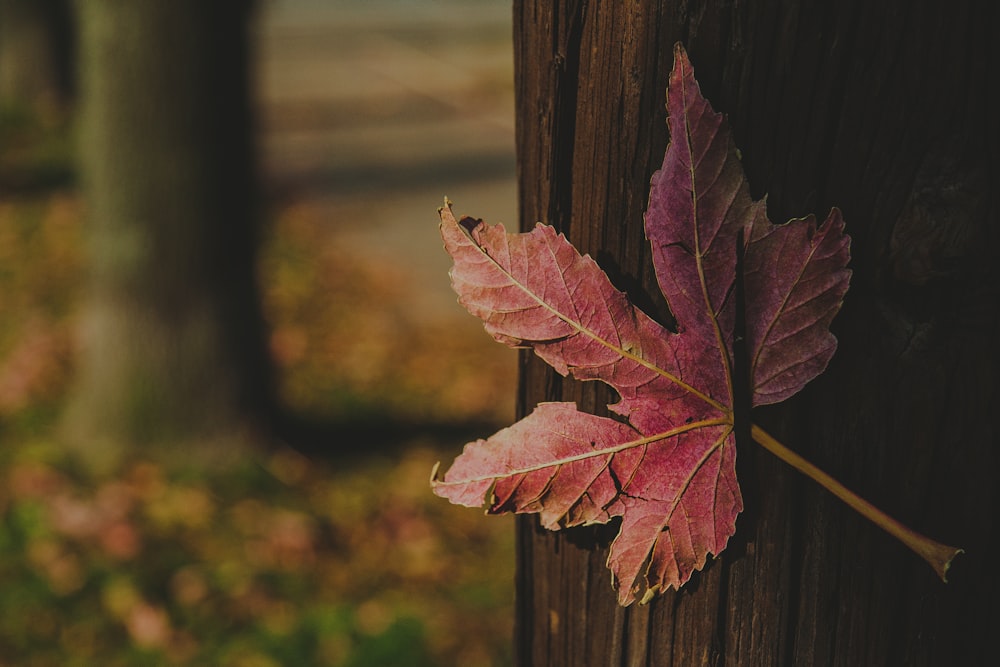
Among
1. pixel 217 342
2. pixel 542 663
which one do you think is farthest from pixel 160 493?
pixel 542 663

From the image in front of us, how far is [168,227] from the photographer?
4.18 m

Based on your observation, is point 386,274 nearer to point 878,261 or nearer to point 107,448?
point 107,448

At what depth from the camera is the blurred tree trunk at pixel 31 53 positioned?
11.0 metres

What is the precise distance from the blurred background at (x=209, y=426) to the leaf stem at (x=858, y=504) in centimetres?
243

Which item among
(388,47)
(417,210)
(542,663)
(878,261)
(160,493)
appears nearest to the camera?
(878,261)

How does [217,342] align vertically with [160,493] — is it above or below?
above

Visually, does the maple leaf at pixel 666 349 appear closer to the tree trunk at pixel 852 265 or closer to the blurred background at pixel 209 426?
the tree trunk at pixel 852 265

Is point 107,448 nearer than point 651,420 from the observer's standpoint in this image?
No

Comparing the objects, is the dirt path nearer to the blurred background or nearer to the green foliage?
the blurred background

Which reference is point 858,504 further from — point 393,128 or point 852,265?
point 393,128

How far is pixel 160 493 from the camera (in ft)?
13.6

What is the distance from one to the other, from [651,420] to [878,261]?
24 centimetres

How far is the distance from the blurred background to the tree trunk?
232 cm

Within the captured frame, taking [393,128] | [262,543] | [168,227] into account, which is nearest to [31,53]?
[393,128]
